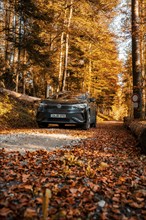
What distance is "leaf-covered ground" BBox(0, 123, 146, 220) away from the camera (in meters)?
2.63

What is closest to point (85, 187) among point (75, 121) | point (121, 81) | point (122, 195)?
point (122, 195)

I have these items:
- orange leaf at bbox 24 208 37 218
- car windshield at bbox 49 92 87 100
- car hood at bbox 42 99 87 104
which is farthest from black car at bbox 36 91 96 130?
orange leaf at bbox 24 208 37 218

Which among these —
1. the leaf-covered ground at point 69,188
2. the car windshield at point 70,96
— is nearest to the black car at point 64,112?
the car windshield at point 70,96

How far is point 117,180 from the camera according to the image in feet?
12.1

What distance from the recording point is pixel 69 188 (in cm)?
326

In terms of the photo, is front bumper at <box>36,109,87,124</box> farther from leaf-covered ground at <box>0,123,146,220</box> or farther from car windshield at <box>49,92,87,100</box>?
leaf-covered ground at <box>0,123,146,220</box>

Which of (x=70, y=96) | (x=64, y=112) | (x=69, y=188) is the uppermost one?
(x=70, y=96)

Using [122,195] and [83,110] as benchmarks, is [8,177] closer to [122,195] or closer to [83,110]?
[122,195]

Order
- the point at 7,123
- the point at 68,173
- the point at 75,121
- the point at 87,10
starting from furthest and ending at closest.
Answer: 1. the point at 87,10
2. the point at 7,123
3. the point at 75,121
4. the point at 68,173

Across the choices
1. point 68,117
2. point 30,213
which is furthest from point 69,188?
point 68,117

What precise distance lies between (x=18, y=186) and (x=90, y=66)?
83.0 feet

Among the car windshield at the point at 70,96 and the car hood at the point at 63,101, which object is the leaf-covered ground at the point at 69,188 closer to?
the car hood at the point at 63,101

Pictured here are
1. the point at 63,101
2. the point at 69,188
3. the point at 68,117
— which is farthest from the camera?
the point at 63,101

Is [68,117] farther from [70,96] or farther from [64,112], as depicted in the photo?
[70,96]
